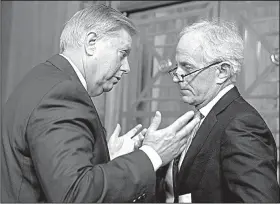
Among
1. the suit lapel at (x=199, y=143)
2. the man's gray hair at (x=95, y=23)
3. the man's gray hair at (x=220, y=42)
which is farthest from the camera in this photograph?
the man's gray hair at (x=220, y=42)

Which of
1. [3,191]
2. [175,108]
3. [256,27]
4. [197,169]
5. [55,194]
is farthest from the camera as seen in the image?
[175,108]

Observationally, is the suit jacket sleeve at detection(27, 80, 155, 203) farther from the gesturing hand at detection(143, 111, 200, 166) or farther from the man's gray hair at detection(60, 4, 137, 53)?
the man's gray hair at detection(60, 4, 137, 53)

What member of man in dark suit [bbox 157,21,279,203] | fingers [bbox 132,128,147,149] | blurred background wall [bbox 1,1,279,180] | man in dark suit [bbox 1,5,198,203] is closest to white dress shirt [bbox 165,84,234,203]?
man in dark suit [bbox 157,21,279,203]

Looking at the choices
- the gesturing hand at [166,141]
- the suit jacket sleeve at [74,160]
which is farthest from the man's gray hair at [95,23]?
the gesturing hand at [166,141]

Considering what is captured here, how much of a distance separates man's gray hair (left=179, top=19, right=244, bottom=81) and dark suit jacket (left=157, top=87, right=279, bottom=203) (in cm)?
12

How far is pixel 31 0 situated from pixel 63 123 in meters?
3.21

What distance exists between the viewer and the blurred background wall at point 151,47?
10.6 ft

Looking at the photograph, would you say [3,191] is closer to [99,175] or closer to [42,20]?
[99,175]

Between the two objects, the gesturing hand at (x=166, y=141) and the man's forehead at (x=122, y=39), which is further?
the man's forehead at (x=122, y=39)

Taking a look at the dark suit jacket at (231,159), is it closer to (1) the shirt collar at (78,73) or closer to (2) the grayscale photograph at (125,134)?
(2) the grayscale photograph at (125,134)

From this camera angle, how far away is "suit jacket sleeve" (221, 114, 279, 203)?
4.67ft

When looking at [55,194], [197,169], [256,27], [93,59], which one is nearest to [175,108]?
[256,27]

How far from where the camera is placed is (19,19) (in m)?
4.09

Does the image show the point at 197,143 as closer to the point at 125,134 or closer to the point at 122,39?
the point at 125,134
